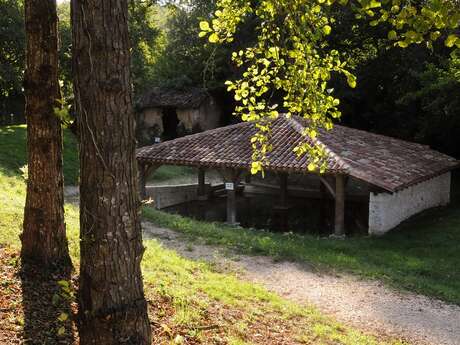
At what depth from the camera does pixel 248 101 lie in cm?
476

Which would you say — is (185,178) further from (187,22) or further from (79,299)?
(79,299)

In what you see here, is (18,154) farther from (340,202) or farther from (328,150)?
(340,202)

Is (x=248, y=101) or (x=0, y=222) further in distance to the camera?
(x=0, y=222)

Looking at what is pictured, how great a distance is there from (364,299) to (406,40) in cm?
620

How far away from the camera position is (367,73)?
2317 cm

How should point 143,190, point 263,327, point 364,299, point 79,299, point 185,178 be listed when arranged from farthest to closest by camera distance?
point 185,178, point 143,190, point 364,299, point 263,327, point 79,299

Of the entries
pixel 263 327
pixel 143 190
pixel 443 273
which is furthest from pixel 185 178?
pixel 263 327

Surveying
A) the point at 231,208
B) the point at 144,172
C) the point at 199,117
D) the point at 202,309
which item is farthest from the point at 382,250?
the point at 199,117

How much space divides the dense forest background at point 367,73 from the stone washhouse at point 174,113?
0.85 metres

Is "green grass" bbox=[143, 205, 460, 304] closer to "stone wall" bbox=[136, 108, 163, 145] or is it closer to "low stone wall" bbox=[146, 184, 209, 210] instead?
"low stone wall" bbox=[146, 184, 209, 210]

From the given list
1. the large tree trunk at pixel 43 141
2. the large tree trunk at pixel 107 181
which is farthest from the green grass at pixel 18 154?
the large tree trunk at pixel 107 181

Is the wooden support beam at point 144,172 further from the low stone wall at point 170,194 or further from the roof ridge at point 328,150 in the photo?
the roof ridge at point 328,150

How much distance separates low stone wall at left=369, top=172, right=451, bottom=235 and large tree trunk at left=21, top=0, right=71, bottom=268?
34.0ft

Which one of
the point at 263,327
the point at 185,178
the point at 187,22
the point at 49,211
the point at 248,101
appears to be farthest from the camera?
the point at 187,22
